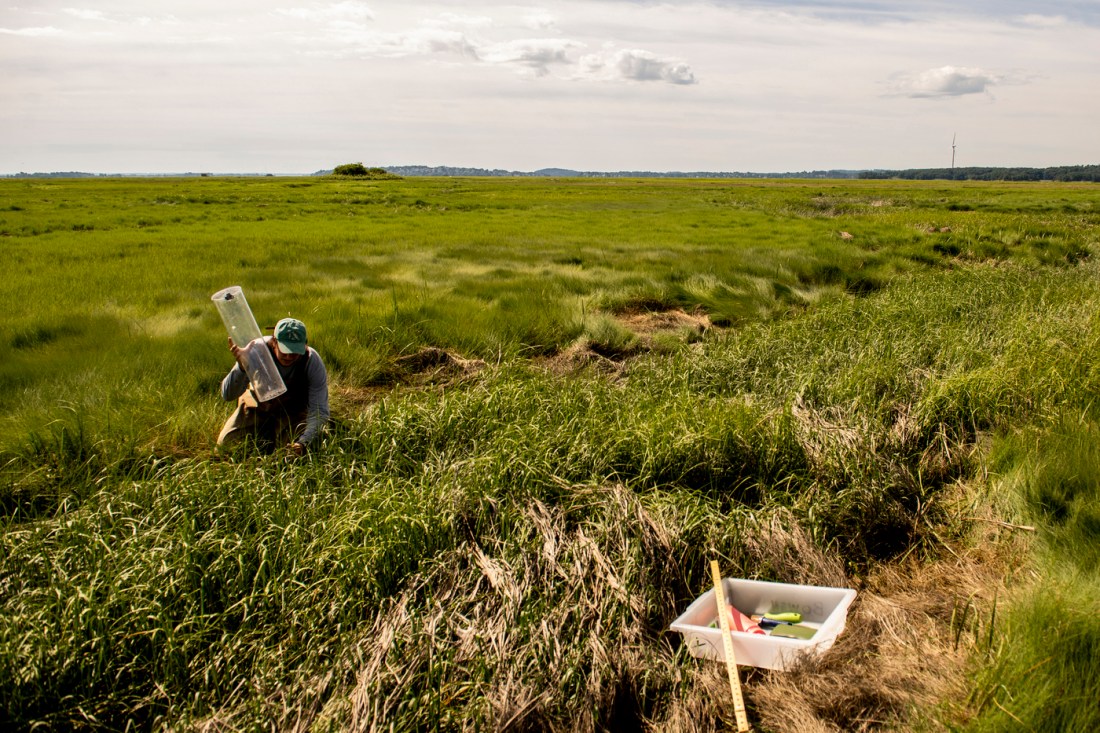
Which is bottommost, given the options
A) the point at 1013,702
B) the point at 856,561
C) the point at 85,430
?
the point at 856,561

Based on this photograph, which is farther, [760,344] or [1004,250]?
[1004,250]

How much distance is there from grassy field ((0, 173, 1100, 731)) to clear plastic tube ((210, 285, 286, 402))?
54cm

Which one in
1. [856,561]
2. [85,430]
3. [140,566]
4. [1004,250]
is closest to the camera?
[140,566]

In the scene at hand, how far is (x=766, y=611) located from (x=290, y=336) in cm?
364

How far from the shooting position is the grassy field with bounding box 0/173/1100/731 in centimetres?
342

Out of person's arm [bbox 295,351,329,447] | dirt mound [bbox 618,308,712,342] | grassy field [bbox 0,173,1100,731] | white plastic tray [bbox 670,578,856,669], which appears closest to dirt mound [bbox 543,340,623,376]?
grassy field [bbox 0,173,1100,731]

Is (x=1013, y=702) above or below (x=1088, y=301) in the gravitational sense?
below

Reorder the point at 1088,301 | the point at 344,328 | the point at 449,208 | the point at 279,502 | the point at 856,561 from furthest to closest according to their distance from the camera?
the point at 449,208 < the point at 1088,301 < the point at 344,328 < the point at 856,561 < the point at 279,502

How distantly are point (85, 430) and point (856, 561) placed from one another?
544 centimetres

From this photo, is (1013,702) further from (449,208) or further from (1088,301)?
(449,208)

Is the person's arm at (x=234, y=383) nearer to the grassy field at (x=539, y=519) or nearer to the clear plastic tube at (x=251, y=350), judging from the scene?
the clear plastic tube at (x=251, y=350)

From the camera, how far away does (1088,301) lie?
33.8 ft

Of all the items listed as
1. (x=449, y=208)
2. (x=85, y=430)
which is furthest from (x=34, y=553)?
(x=449, y=208)

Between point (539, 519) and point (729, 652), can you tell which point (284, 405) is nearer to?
point (539, 519)
